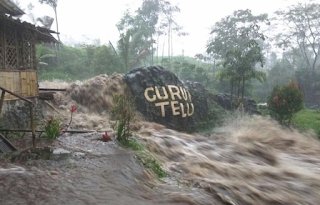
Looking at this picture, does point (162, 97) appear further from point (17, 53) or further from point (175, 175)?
point (175, 175)

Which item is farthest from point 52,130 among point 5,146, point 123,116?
point 123,116

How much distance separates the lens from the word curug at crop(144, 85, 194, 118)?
14.5 meters

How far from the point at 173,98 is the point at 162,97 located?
0.64 m

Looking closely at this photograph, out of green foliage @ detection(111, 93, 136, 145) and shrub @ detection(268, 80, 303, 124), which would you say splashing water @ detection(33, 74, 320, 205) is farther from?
shrub @ detection(268, 80, 303, 124)

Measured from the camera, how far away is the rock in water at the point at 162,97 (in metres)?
14.3

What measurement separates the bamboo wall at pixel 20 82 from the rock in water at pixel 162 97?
15.7ft

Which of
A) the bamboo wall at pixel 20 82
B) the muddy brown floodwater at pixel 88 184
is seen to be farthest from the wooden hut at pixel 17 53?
the muddy brown floodwater at pixel 88 184

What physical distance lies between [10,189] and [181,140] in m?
5.36

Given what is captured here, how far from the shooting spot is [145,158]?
639cm

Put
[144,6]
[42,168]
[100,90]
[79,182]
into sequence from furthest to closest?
1. [144,6]
2. [100,90]
3. [42,168]
4. [79,182]

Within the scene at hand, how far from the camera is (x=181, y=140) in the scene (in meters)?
8.82

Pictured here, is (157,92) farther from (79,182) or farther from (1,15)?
(79,182)

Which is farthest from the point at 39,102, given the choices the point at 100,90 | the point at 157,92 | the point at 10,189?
the point at 10,189

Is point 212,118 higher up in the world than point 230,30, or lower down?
lower down
